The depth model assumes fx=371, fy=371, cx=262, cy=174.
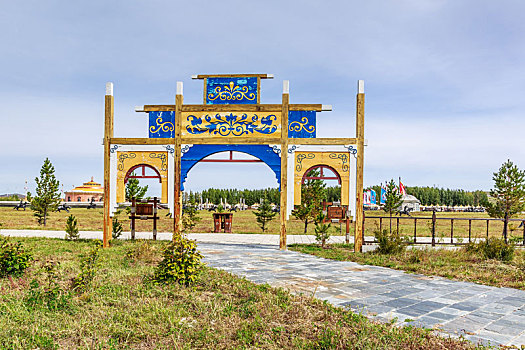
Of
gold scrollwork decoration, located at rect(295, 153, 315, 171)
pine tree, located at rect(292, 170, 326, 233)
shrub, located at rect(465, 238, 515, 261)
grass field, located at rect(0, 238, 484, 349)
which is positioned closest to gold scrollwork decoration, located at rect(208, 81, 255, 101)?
gold scrollwork decoration, located at rect(295, 153, 315, 171)

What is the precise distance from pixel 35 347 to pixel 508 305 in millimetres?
5854

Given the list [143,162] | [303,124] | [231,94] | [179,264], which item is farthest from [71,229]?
[303,124]

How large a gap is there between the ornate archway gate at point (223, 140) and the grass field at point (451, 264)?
4.52ft

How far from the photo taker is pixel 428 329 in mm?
4004

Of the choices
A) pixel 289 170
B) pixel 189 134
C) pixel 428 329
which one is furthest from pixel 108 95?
pixel 428 329

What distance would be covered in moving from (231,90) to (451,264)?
7.21m

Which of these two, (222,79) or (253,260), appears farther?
(222,79)

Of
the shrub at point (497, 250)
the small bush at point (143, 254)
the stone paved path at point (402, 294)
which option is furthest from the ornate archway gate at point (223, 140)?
the shrub at point (497, 250)

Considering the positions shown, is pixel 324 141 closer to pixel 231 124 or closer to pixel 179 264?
pixel 231 124

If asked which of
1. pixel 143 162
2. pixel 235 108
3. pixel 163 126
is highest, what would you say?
pixel 235 108

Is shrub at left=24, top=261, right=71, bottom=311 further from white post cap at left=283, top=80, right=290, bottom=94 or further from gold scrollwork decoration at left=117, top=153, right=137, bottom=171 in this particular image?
white post cap at left=283, top=80, right=290, bottom=94

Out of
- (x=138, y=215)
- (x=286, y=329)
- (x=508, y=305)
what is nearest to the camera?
(x=286, y=329)

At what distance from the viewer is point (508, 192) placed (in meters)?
18.5

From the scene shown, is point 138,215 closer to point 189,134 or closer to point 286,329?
point 189,134
